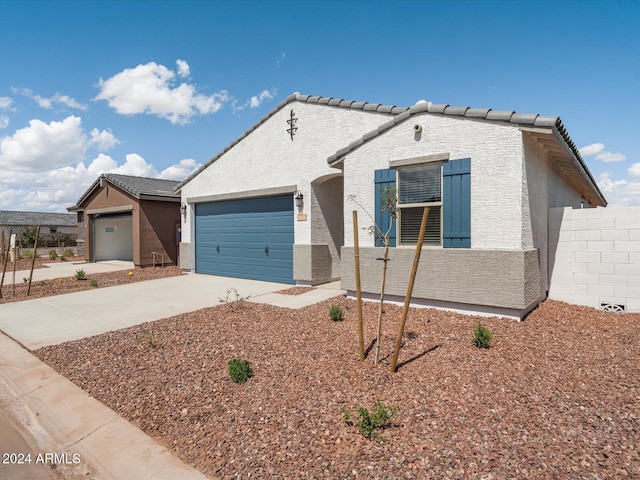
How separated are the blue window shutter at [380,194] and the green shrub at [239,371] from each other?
407 centimetres

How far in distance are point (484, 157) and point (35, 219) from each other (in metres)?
55.1

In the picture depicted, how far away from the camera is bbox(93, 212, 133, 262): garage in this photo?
65.3ft

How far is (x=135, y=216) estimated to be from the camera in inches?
627

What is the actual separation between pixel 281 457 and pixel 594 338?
4.93 m

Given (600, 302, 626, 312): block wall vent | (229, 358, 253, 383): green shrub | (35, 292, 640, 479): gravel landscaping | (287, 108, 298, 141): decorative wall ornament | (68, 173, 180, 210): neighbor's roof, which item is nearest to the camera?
(35, 292, 640, 479): gravel landscaping

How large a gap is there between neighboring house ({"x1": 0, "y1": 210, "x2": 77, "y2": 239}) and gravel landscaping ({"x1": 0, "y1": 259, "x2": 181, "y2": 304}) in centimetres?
3524

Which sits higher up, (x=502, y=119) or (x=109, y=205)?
(x=502, y=119)

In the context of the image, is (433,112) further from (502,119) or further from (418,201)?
(418,201)

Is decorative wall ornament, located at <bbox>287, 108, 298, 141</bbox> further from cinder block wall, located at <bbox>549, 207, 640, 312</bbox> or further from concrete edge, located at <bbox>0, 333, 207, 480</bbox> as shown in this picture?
concrete edge, located at <bbox>0, 333, 207, 480</bbox>

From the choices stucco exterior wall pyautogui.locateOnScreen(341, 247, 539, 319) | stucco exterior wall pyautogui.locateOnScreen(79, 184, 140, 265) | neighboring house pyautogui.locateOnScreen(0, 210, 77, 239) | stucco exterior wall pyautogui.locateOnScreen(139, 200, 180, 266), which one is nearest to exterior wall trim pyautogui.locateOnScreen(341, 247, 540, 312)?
stucco exterior wall pyautogui.locateOnScreen(341, 247, 539, 319)

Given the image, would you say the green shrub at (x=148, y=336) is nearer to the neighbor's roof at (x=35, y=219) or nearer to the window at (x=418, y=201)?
the window at (x=418, y=201)

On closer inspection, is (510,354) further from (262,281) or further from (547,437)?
(262,281)

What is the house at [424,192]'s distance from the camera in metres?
6.06

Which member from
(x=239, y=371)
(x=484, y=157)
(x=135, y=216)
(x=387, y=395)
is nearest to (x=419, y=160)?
(x=484, y=157)
